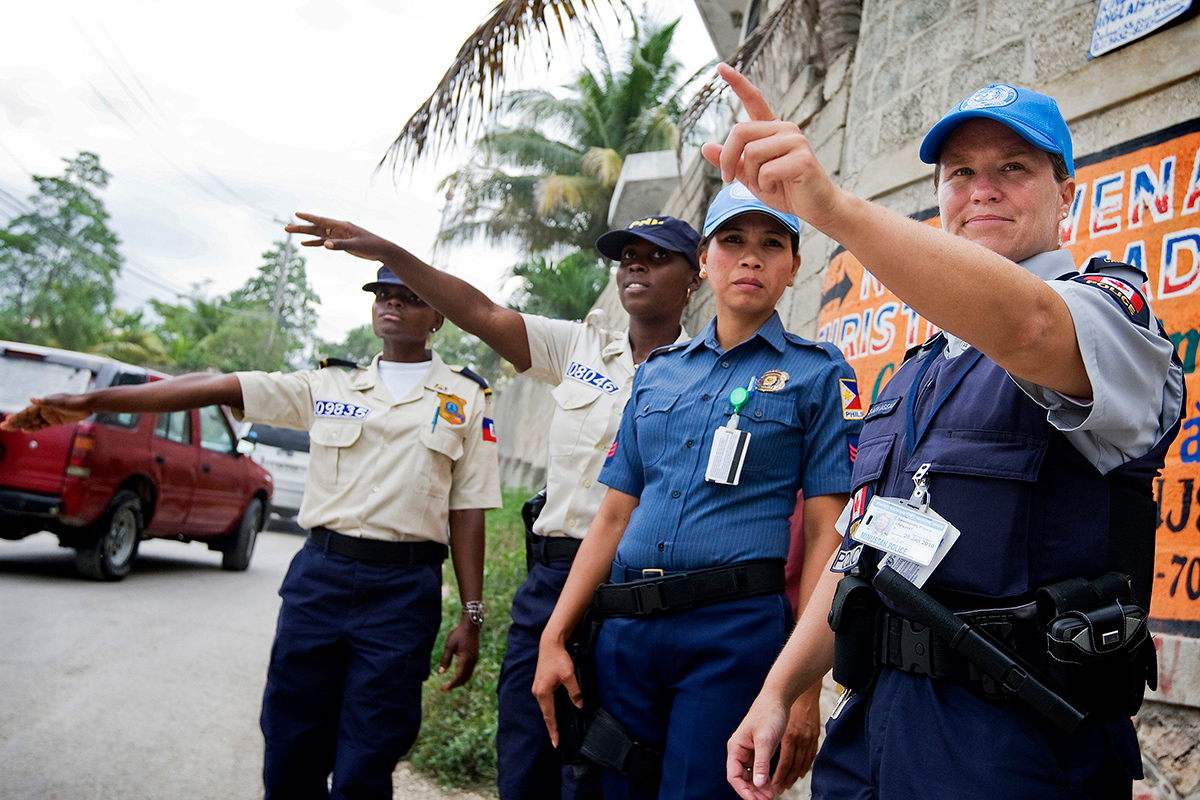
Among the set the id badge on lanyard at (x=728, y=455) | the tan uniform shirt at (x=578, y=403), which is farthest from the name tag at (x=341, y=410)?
the id badge on lanyard at (x=728, y=455)

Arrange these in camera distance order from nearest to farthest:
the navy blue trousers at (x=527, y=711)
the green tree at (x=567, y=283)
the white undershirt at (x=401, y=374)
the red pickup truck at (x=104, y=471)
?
the navy blue trousers at (x=527, y=711), the white undershirt at (x=401, y=374), the red pickup truck at (x=104, y=471), the green tree at (x=567, y=283)

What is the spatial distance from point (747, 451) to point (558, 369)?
1241 millimetres

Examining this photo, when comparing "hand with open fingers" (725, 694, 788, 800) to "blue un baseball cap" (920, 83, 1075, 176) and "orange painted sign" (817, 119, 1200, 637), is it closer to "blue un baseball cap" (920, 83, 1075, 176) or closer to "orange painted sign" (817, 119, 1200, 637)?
"blue un baseball cap" (920, 83, 1075, 176)

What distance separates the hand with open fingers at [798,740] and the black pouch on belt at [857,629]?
1.32ft

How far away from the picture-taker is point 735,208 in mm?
2186

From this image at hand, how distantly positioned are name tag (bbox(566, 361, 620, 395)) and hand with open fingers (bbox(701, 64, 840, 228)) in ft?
5.64

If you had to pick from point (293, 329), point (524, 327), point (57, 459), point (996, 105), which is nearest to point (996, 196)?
point (996, 105)

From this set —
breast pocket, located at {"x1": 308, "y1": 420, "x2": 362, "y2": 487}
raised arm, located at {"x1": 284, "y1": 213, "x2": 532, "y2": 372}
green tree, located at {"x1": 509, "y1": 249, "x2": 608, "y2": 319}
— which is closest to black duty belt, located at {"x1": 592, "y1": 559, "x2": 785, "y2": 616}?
raised arm, located at {"x1": 284, "y1": 213, "x2": 532, "y2": 372}

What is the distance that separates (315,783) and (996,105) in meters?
2.79

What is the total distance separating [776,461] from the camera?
2.06 meters

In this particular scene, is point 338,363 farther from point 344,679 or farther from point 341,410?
point 344,679

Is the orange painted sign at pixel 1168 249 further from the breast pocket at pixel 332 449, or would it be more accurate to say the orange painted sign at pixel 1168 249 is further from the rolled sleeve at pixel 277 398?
the rolled sleeve at pixel 277 398

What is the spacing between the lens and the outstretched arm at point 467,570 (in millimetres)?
3297

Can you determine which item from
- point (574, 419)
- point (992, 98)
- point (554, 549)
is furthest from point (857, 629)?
point (574, 419)
